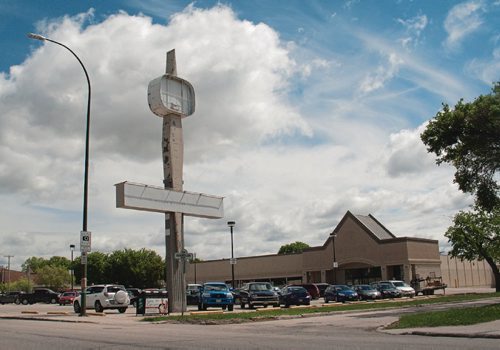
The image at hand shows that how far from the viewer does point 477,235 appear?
163ft

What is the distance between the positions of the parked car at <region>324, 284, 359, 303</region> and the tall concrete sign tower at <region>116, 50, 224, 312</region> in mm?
14391

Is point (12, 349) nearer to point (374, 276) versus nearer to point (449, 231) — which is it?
point (449, 231)

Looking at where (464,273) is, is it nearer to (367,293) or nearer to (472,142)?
(367,293)

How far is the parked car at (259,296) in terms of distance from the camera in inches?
1331

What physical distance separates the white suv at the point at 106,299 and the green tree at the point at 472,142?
18.1 m

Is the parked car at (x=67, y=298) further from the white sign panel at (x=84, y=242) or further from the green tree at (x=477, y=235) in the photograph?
the green tree at (x=477, y=235)

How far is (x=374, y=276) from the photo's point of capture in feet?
214

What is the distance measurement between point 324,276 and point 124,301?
135 feet

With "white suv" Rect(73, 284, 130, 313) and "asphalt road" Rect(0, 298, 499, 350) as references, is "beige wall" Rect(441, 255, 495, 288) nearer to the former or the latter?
"white suv" Rect(73, 284, 130, 313)

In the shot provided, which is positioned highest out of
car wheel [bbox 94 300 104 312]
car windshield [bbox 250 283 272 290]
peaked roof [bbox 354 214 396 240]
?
peaked roof [bbox 354 214 396 240]

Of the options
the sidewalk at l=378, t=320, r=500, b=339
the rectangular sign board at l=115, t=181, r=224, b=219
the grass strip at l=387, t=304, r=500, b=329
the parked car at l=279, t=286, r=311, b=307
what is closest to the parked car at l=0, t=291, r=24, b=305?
the parked car at l=279, t=286, r=311, b=307

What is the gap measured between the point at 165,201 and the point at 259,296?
900cm

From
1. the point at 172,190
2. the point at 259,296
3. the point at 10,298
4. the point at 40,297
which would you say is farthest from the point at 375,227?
the point at 172,190

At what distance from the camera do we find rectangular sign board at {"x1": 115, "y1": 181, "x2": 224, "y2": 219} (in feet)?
89.8
